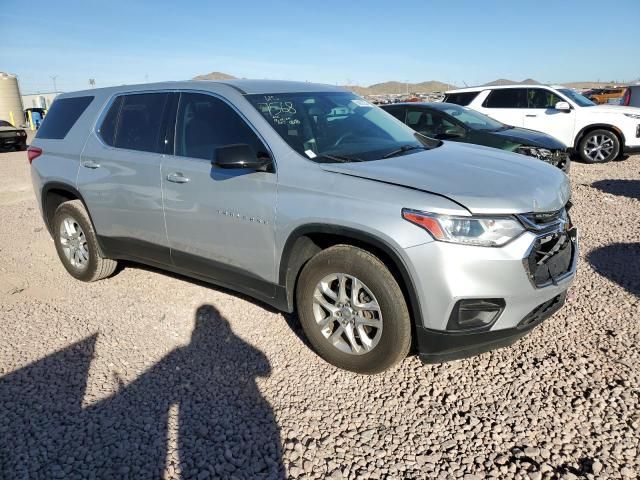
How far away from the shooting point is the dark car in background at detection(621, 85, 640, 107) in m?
14.5

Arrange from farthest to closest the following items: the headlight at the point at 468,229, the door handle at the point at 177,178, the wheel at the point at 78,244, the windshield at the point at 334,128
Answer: the wheel at the point at 78,244 → the door handle at the point at 177,178 → the windshield at the point at 334,128 → the headlight at the point at 468,229

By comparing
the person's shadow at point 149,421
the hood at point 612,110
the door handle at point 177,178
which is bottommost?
the person's shadow at point 149,421

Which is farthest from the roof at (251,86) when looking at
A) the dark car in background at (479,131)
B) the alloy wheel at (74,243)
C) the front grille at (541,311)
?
the dark car in background at (479,131)

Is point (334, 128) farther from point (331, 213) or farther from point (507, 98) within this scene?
point (507, 98)

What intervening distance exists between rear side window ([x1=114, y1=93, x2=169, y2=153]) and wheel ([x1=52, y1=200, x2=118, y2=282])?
2.89 ft

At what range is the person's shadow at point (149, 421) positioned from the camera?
2.48 metres

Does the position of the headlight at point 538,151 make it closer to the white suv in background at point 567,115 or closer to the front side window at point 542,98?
the white suv in background at point 567,115

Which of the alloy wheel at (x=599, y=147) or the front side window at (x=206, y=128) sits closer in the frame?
the front side window at (x=206, y=128)

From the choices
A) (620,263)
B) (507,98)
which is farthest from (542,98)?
(620,263)

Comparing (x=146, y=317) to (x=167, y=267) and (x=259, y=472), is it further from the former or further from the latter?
(x=259, y=472)

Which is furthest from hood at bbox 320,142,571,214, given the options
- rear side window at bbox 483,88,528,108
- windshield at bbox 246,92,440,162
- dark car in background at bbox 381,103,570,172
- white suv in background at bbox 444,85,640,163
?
rear side window at bbox 483,88,528,108

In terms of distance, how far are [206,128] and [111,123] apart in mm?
1226

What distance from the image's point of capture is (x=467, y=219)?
8.77 feet

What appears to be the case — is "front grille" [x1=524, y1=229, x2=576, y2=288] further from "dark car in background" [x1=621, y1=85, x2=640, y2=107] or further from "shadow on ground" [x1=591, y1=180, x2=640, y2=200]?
"dark car in background" [x1=621, y1=85, x2=640, y2=107]
